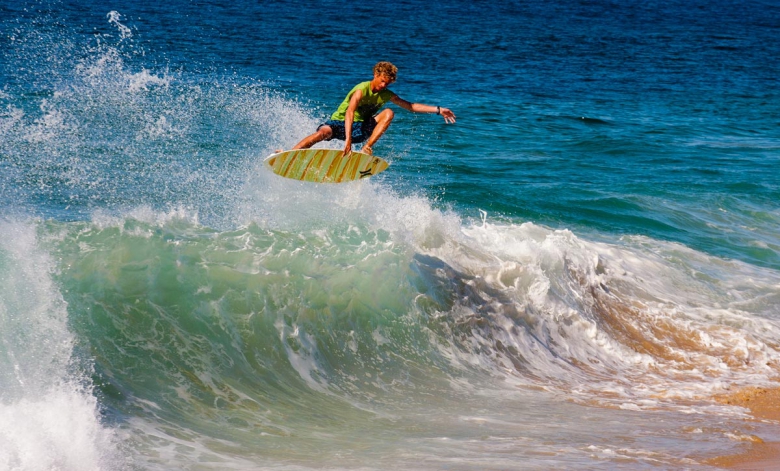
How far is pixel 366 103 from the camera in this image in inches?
401

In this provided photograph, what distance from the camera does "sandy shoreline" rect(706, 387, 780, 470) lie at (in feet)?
21.0

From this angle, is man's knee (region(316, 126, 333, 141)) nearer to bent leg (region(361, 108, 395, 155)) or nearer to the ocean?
bent leg (region(361, 108, 395, 155))

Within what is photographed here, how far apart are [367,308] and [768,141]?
18376 millimetres

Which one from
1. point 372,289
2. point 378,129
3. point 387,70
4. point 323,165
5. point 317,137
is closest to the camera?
point 372,289

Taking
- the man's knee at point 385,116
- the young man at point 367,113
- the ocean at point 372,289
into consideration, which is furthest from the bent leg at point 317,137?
the ocean at point 372,289

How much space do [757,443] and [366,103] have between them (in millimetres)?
5803

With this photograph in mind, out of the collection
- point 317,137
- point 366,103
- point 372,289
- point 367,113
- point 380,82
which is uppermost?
point 380,82

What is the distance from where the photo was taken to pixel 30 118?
18250mm

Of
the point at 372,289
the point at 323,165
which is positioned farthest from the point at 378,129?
the point at 372,289

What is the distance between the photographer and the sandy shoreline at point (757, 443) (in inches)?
252

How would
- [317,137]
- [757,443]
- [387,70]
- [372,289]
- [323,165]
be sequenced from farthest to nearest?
1. [323,165]
2. [317,137]
3. [387,70]
4. [372,289]
5. [757,443]

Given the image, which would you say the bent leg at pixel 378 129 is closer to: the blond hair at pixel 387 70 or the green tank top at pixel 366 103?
the green tank top at pixel 366 103

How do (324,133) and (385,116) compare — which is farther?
(324,133)

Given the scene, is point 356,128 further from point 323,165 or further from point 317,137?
point 323,165
